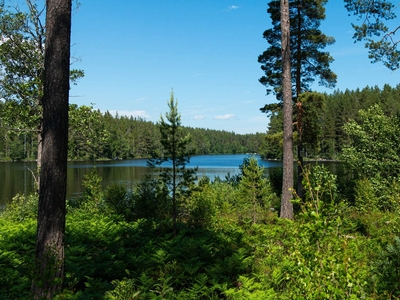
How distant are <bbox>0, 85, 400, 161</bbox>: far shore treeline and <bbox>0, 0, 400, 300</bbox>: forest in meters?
0.17

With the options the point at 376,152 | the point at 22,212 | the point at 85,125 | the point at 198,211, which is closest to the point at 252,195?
the point at 198,211

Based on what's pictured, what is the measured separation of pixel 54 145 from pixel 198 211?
5.62 m

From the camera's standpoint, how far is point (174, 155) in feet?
26.5

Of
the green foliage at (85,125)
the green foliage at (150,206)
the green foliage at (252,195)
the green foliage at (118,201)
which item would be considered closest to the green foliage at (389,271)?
the green foliage at (252,195)

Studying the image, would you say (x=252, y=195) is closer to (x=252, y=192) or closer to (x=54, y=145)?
(x=252, y=192)

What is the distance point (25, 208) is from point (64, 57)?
24.3ft

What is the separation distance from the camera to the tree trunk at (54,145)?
13.6 feet

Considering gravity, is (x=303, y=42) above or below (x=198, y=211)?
above

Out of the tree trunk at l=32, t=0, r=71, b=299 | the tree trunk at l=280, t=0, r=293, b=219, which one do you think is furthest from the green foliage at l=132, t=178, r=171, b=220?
the tree trunk at l=32, t=0, r=71, b=299

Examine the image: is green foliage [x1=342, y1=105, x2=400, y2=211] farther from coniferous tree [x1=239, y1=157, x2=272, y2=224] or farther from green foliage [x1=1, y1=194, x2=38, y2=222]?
green foliage [x1=1, y1=194, x2=38, y2=222]

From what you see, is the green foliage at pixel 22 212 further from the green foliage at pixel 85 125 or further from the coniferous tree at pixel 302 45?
the coniferous tree at pixel 302 45

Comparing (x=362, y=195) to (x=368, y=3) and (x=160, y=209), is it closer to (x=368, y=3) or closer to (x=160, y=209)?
(x=368, y=3)

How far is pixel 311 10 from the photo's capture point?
14.6 metres

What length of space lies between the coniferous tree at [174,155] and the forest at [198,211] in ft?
0.10
